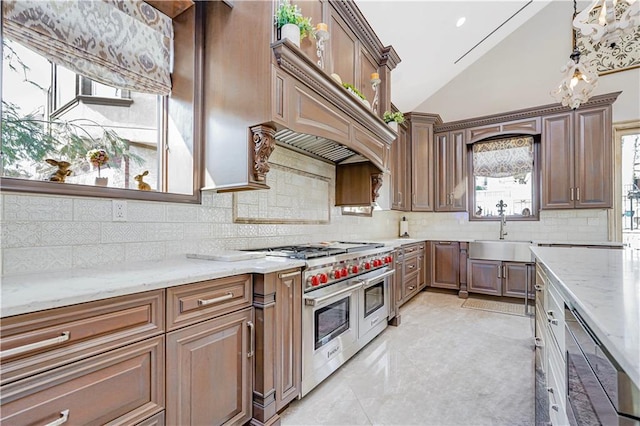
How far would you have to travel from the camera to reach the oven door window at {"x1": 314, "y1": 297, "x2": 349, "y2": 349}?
209cm

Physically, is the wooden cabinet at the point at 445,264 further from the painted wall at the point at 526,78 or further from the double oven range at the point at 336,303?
the painted wall at the point at 526,78

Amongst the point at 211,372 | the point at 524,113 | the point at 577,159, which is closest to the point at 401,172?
the point at 524,113

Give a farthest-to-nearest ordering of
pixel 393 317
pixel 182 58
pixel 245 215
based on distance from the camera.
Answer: pixel 393 317
pixel 245 215
pixel 182 58

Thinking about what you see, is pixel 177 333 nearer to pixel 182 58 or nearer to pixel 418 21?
pixel 182 58

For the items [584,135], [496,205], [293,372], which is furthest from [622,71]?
[293,372]

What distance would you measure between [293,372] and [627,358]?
1.65 m

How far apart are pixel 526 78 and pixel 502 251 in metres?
2.83

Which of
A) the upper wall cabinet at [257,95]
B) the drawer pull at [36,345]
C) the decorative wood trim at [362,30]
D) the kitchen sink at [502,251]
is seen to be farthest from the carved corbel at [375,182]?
the drawer pull at [36,345]

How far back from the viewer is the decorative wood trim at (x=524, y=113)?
3.95 meters

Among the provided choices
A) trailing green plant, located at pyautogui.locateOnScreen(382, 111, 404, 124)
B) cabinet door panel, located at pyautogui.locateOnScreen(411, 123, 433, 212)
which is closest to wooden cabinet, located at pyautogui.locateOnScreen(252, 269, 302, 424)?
trailing green plant, located at pyautogui.locateOnScreen(382, 111, 404, 124)

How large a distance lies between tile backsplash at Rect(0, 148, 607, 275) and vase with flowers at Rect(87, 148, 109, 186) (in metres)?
0.18

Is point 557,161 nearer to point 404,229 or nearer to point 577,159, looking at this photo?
point 577,159

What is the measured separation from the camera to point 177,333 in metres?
1.29

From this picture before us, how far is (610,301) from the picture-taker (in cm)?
83
